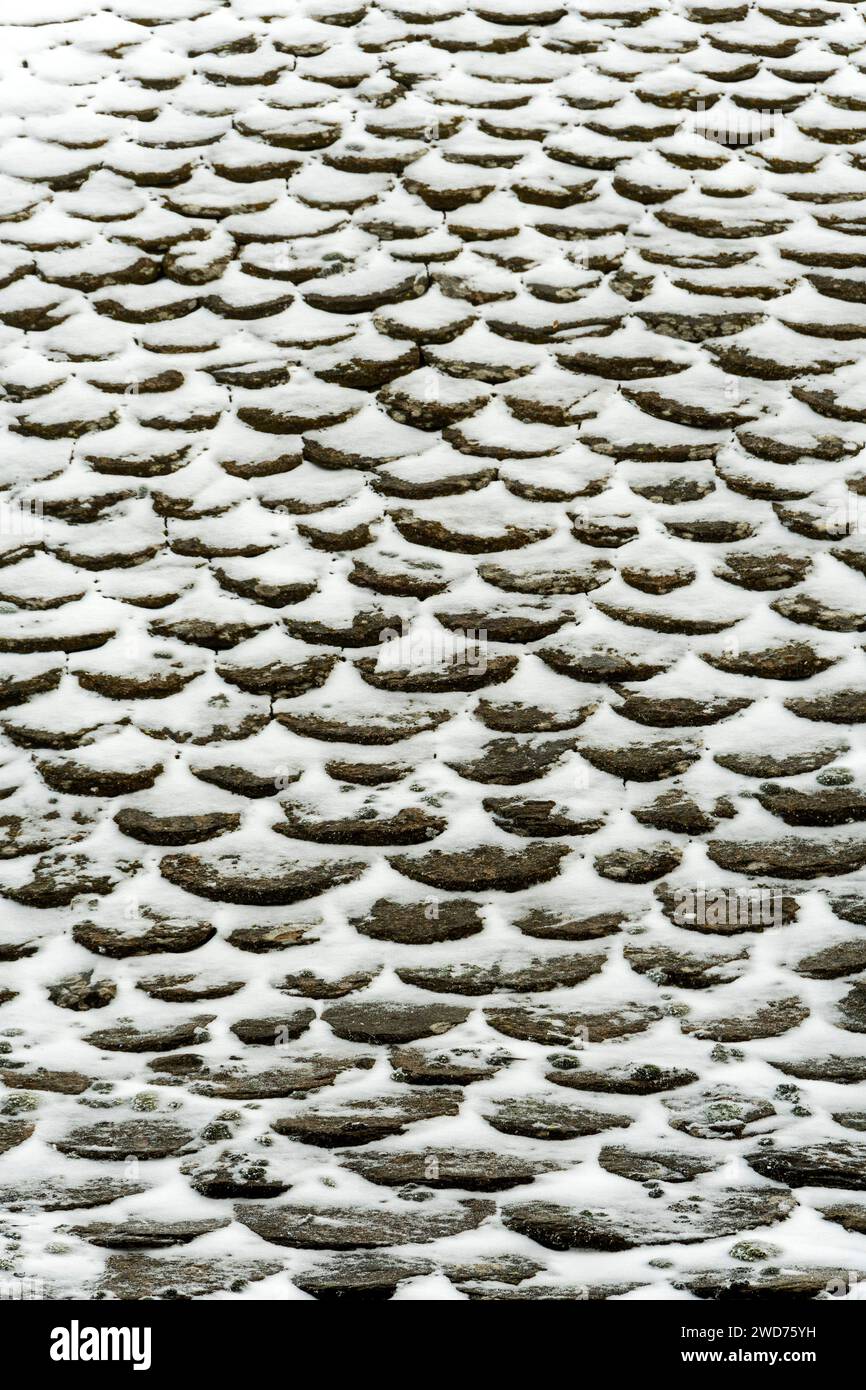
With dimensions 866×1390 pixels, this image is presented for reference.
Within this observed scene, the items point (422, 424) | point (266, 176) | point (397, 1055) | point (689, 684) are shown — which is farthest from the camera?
point (266, 176)

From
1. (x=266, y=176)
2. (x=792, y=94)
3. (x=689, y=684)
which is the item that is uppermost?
(x=792, y=94)

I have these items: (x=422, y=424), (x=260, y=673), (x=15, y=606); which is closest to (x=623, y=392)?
(x=422, y=424)

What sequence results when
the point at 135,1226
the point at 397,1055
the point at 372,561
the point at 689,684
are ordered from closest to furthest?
the point at 135,1226 → the point at 397,1055 → the point at 689,684 → the point at 372,561

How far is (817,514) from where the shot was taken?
2902 millimetres

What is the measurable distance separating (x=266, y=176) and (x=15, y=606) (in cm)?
145

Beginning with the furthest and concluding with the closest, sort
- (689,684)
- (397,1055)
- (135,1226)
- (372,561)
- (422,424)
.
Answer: (422,424), (372,561), (689,684), (397,1055), (135,1226)

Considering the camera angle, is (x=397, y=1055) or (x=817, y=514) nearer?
(x=397, y=1055)

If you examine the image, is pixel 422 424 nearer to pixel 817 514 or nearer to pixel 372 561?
pixel 372 561

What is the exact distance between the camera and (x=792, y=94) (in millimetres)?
3717

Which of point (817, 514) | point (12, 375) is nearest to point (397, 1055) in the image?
point (817, 514)

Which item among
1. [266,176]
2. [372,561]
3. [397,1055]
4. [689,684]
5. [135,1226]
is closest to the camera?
[135,1226]

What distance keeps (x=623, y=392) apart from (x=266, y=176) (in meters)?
1.19

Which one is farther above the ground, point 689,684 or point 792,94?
point 792,94

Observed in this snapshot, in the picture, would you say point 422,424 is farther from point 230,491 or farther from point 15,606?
point 15,606
